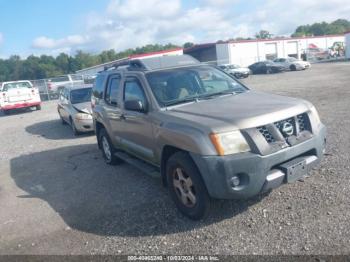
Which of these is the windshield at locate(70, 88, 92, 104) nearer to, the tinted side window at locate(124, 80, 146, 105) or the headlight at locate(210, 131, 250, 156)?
the tinted side window at locate(124, 80, 146, 105)

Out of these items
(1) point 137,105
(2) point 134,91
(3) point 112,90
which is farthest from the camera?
(3) point 112,90

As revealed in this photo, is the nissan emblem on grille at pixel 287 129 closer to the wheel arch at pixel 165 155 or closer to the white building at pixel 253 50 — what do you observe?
the wheel arch at pixel 165 155

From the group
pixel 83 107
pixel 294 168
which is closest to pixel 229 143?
pixel 294 168

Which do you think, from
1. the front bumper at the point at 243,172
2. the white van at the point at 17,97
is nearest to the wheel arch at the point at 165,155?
A: the front bumper at the point at 243,172

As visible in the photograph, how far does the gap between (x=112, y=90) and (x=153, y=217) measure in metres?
2.85

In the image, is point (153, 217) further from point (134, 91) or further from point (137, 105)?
point (134, 91)

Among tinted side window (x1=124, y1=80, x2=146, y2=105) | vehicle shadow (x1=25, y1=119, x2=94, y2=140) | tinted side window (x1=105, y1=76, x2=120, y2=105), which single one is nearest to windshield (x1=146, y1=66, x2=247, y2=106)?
tinted side window (x1=124, y1=80, x2=146, y2=105)

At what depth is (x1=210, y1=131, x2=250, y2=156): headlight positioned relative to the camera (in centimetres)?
371

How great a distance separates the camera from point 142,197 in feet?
17.2

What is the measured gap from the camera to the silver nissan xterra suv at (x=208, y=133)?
372 cm

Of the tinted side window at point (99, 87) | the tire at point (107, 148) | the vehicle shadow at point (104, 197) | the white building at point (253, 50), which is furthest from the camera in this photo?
the white building at point (253, 50)

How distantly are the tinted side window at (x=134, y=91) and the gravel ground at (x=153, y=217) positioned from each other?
1463mm

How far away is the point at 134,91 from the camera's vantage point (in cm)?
543

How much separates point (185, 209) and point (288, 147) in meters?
1.47
